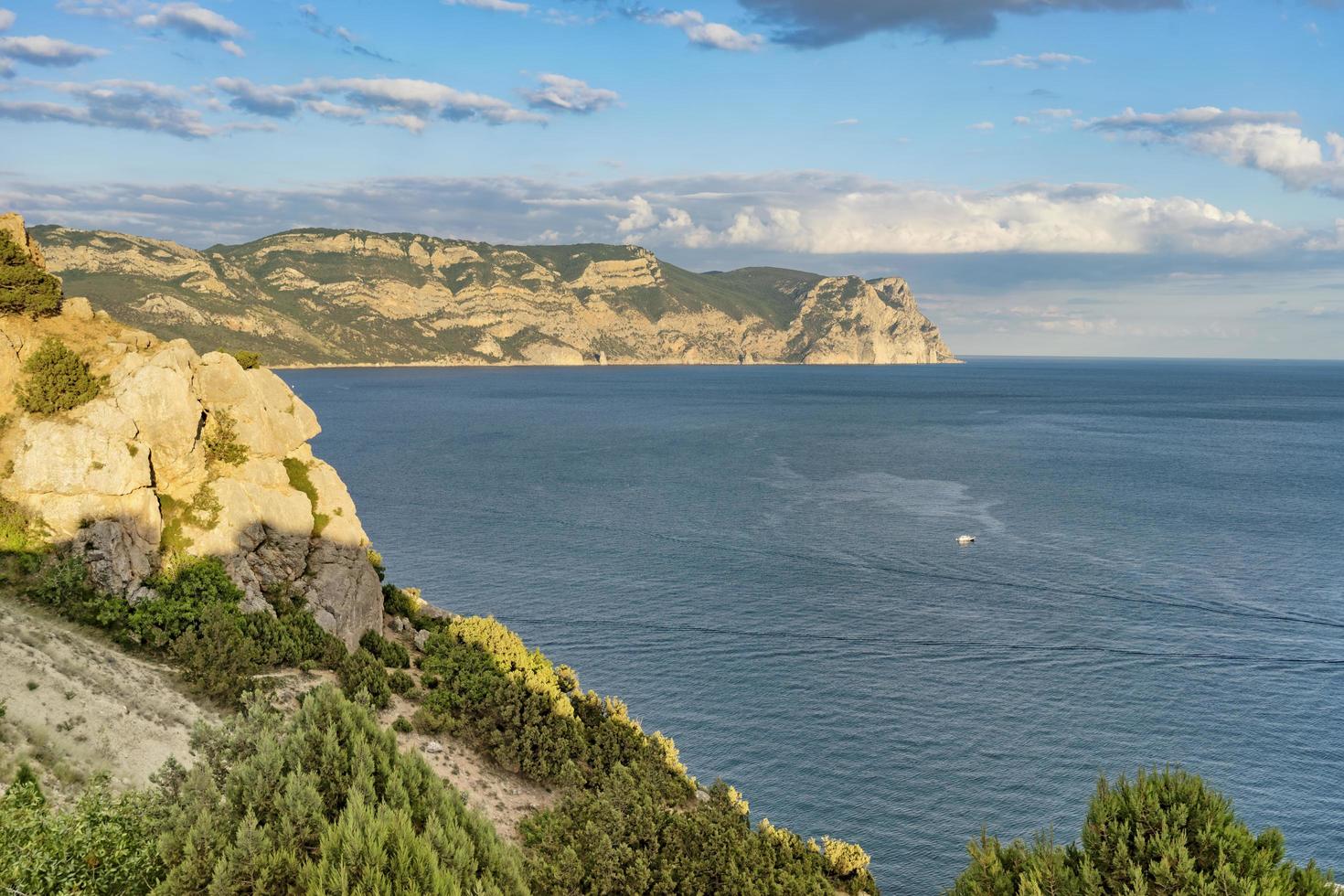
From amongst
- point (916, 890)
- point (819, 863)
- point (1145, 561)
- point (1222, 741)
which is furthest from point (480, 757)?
point (1145, 561)

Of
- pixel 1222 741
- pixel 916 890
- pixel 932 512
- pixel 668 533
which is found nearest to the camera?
pixel 916 890

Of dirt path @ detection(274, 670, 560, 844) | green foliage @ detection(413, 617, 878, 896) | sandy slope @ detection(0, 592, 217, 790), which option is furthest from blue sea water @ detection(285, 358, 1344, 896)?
sandy slope @ detection(0, 592, 217, 790)

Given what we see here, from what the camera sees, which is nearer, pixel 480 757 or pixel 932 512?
pixel 480 757

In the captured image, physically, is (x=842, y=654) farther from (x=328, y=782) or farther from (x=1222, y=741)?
(x=328, y=782)

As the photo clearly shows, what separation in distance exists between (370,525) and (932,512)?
60879 millimetres

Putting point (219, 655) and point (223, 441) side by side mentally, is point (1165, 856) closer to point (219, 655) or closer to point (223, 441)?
point (219, 655)

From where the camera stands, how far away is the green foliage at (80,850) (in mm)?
11984

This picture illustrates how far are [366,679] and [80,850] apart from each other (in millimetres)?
21228

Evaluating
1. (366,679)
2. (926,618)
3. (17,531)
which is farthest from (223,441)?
(926,618)

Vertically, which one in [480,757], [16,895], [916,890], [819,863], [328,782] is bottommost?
[916,890]

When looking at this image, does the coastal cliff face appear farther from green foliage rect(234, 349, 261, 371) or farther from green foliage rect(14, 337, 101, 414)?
green foliage rect(234, 349, 261, 371)

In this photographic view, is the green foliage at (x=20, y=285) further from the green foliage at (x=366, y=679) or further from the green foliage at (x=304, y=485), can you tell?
the green foliage at (x=366, y=679)

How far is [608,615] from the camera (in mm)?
63781

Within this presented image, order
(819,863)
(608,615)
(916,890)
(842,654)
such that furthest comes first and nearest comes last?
(608,615) < (842,654) < (916,890) < (819,863)
